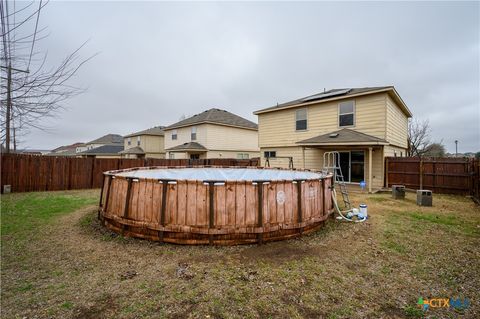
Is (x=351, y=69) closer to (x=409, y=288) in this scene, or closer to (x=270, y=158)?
(x=270, y=158)

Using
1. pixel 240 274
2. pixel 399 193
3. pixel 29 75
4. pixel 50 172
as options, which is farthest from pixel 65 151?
pixel 399 193

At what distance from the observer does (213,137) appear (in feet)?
75.7

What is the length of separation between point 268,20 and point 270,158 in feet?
30.7

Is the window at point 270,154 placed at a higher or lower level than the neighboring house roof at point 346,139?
lower

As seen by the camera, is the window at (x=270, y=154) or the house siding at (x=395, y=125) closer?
the house siding at (x=395, y=125)

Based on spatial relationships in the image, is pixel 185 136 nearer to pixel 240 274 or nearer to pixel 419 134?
pixel 240 274

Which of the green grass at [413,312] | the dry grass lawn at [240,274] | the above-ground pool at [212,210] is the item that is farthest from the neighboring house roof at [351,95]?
the green grass at [413,312]

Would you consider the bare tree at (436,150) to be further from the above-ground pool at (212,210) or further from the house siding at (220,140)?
the above-ground pool at (212,210)

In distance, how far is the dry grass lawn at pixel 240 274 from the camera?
2586 millimetres

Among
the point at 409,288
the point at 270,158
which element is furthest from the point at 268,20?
the point at 409,288

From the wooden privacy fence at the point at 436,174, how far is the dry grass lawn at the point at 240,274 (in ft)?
23.3

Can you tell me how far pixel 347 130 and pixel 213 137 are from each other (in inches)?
534

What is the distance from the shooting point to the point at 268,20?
43.9ft

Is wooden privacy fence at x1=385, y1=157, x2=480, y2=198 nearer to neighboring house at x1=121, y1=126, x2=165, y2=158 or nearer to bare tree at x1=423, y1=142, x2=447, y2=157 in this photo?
bare tree at x1=423, y1=142, x2=447, y2=157
